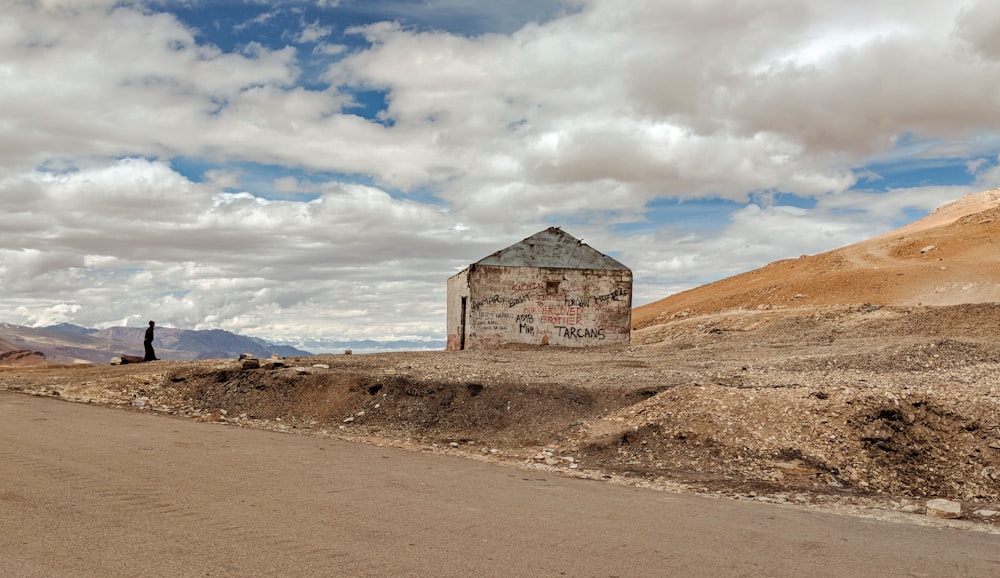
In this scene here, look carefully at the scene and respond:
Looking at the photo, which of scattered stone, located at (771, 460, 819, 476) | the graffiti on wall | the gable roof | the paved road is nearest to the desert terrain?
scattered stone, located at (771, 460, 819, 476)

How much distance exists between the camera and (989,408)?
1181 cm

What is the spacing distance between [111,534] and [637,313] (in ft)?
182

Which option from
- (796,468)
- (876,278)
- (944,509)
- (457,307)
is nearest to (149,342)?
(457,307)

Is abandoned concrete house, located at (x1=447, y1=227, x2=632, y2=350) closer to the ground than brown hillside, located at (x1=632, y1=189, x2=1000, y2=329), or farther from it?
closer to the ground

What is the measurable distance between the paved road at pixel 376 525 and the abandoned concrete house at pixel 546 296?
1825 cm

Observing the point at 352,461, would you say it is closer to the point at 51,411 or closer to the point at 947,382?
the point at 51,411

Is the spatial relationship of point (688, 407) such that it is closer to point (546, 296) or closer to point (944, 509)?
point (944, 509)

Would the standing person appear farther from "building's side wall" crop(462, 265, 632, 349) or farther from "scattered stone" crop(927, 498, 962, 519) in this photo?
"scattered stone" crop(927, 498, 962, 519)

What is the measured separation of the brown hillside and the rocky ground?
23.5m

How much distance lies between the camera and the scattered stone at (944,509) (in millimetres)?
9047

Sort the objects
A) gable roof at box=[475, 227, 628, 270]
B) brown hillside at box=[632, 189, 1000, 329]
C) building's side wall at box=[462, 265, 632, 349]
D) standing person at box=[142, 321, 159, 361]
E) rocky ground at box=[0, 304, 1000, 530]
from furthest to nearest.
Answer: brown hillside at box=[632, 189, 1000, 329] < gable roof at box=[475, 227, 628, 270] < building's side wall at box=[462, 265, 632, 349] < standing person at box=[142, 321, 159, 361] < rocky ground at box=[0, 304, 1000, 530]

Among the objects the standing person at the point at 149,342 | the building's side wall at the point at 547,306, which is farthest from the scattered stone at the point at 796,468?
the standing person at the point at 149,342

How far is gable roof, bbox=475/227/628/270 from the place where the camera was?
29.2m

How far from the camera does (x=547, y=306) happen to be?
2912 centimetres
